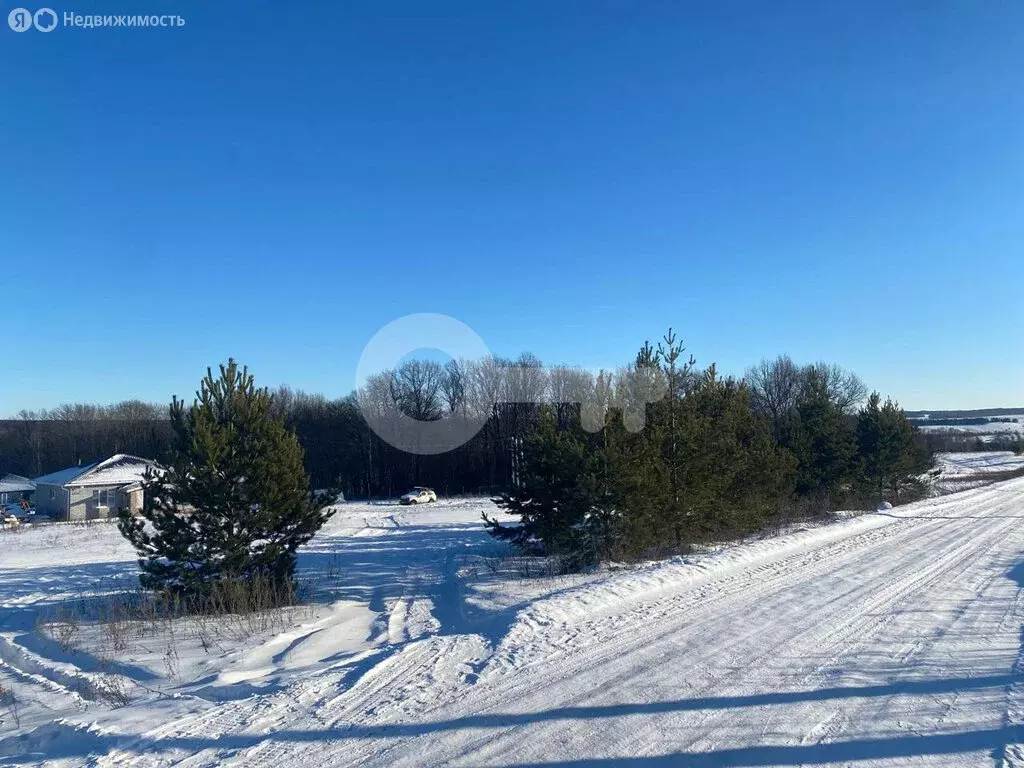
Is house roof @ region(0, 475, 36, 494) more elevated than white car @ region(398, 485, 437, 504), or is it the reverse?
house roof @ region(0, 475, 36, 494)

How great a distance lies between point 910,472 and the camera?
34.2 metres

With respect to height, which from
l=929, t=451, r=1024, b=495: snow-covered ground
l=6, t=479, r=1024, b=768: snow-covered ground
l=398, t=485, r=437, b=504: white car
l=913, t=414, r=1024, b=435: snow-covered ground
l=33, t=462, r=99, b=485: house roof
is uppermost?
l=33, t=462, r=99, b=485: house roof

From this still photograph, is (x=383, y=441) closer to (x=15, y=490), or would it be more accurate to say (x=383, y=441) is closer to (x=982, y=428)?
(x=15, y=490)

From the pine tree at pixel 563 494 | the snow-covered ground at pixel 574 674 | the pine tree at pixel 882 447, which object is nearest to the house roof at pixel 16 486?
the snow-covered ground at pixel 574 674

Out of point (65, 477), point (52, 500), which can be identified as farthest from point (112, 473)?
point (52, 500)

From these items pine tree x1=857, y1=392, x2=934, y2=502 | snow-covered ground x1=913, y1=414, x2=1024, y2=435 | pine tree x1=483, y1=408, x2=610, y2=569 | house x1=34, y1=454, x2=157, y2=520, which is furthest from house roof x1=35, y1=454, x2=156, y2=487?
snow-covered ground x1=913, y1=414, x2=1024, y2=435

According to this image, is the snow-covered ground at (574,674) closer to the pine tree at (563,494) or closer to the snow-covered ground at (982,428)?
the pine tree at (563,494)

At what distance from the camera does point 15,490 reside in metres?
57.8

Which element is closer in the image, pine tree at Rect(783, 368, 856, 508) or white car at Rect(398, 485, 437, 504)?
pine tree at Rect(783, 368, 856, 508)

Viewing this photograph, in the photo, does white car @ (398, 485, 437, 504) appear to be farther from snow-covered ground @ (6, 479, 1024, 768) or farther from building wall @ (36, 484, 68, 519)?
snow-covered ground @ (6, 479, 1024, 768)

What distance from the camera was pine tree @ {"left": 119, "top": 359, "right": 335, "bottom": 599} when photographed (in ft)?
39.9

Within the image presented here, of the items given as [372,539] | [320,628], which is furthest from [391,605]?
[372,539]

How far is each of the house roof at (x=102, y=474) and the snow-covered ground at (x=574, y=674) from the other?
123 feet

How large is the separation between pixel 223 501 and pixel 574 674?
804cm
